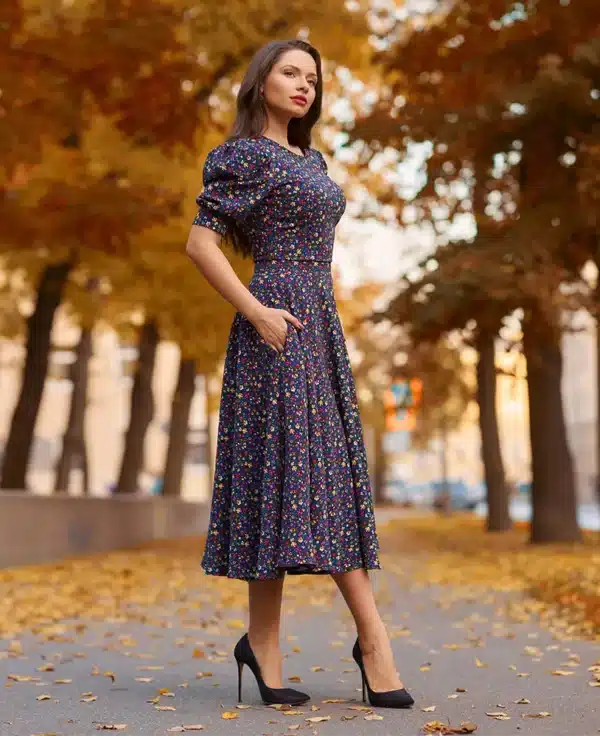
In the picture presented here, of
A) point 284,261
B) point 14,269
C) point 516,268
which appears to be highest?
point 14,269

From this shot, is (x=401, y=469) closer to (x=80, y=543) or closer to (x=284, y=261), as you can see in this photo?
(x=80, y=543)

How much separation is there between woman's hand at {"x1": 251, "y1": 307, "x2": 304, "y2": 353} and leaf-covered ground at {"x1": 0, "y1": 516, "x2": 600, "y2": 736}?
1.24 meters

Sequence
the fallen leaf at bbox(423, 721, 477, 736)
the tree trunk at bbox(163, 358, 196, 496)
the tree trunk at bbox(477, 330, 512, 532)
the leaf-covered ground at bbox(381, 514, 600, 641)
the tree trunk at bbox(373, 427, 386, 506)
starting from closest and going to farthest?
the fallen leaf at bbox(423, 721, 477, 736) → the leaf-covered ground at bbox(381, 514, 600, 641) → the tree trunk at bbox(477, 330, 512, 532) → the tree trunk at bbox(163, 358, 196, 496) → the tree trunk at bbox(373, 427, 386, 506)

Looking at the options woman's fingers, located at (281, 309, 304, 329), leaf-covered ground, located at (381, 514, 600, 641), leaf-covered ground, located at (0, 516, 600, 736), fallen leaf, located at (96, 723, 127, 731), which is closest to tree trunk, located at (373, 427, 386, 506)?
leaf-covered ground, located at (381, 514, 600, 641)

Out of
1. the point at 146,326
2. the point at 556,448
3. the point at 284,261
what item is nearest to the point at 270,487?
the point at 284,261

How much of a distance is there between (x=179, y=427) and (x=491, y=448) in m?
5.80

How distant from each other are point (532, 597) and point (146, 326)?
12.3m

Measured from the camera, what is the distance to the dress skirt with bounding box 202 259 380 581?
13.8ft

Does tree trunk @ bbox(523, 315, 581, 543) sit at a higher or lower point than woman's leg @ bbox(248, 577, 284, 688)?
higher

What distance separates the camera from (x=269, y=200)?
4422 mm

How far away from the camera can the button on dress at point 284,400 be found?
13.9 feet

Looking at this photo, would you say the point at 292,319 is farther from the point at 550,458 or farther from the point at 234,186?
the point at 550,458

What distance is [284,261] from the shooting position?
445cm

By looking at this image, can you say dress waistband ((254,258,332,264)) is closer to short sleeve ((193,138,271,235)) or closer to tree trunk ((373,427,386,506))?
short sleeve ((193,138,271,235))
